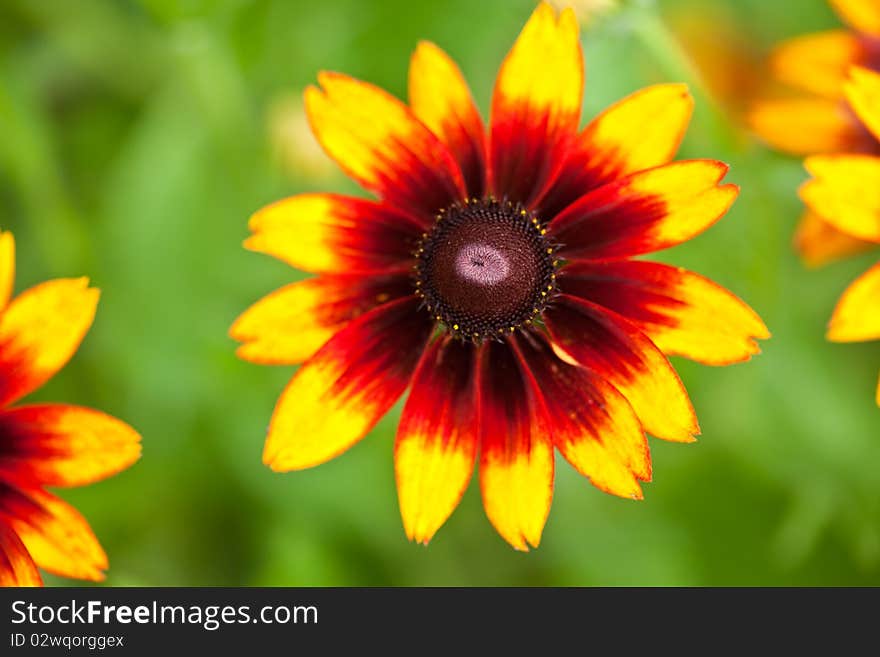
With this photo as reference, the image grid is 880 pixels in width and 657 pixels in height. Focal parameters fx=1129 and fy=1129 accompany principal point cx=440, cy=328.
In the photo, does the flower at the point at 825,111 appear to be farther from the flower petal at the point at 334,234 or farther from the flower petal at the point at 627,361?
the flower petal at the point at 334,234

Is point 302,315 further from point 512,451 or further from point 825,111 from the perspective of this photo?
point 825,111

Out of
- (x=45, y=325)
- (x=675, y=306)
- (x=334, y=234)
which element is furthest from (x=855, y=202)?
(x=45, y=325)

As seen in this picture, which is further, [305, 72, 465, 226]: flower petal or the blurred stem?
the blurred stem

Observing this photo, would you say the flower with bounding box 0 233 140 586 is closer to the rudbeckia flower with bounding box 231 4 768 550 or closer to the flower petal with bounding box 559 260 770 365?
the rudbeckia flower with bounding box 231 4 768 550

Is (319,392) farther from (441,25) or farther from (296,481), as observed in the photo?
(441,25)

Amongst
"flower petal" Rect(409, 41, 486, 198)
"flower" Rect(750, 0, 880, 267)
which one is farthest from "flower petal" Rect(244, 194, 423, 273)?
"flower" Rect(750, 0, 880, 267)
